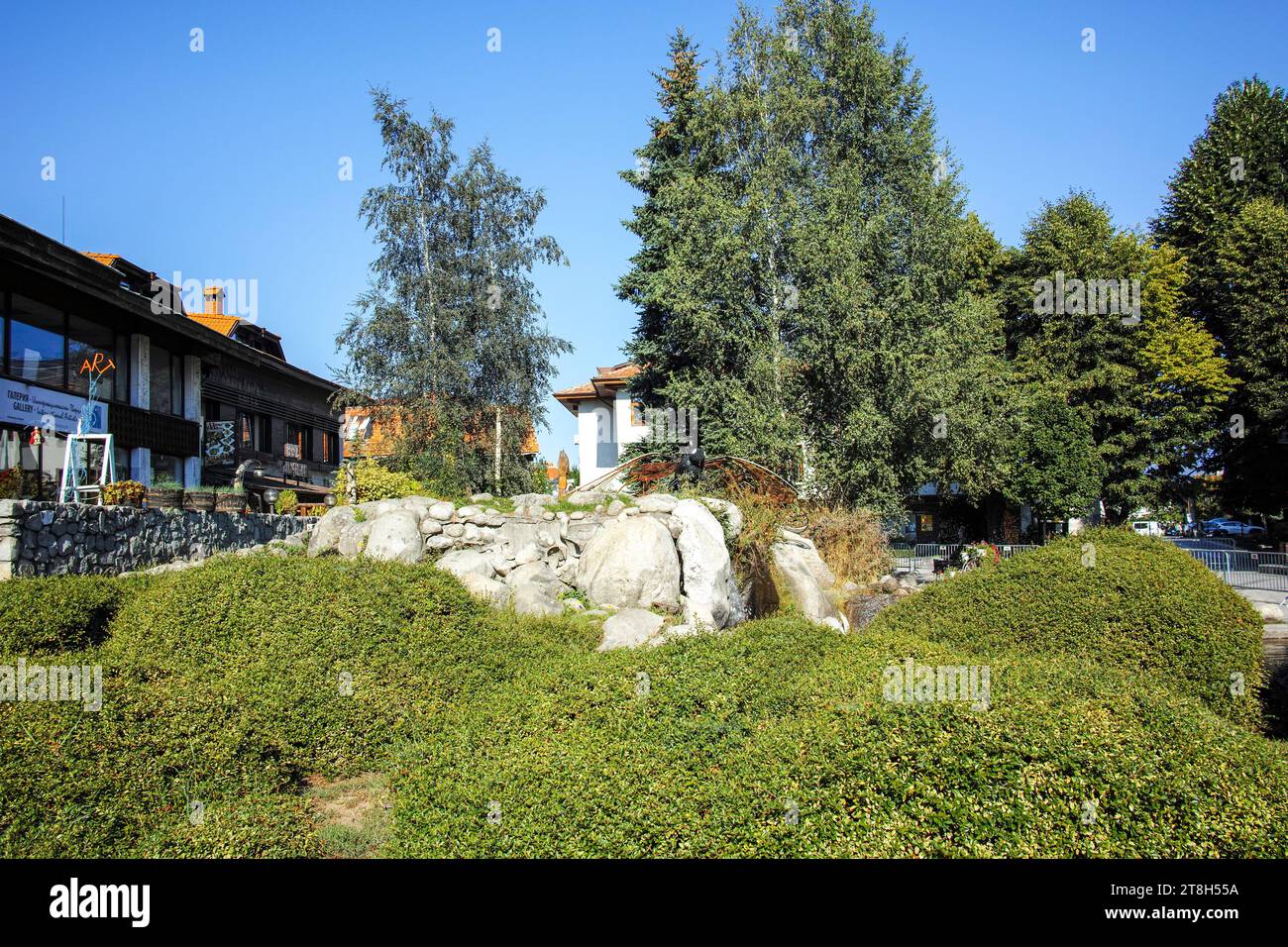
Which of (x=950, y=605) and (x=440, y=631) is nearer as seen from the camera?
(x=440, y=631)

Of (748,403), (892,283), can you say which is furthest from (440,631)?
(892,283)

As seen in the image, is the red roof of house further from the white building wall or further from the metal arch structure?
the metal arch structure

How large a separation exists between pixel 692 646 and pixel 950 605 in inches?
136

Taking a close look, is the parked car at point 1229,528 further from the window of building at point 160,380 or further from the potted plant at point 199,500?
the window of building at point 160,380

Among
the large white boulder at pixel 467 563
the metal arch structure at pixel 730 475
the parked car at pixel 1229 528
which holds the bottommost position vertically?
the parked car at pixel 1229 528

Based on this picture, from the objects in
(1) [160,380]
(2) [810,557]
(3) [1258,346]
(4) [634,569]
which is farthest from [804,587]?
(3) [1258,346]

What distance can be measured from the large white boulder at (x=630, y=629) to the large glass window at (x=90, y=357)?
1538 centimetres

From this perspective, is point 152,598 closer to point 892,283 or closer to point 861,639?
point 861,639

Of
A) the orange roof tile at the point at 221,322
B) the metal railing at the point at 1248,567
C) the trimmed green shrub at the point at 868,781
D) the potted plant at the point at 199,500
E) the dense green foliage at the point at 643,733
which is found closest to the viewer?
the trimmed green shrub at the point at 868,781

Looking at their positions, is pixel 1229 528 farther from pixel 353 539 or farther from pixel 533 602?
pixel 353 539

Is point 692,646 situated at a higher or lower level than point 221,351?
lower

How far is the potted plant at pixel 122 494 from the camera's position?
13.5 m

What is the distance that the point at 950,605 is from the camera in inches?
356

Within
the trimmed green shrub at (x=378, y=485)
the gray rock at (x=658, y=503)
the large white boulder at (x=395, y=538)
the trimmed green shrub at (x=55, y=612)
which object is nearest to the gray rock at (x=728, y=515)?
the gray rock at (x=658, y=503)
